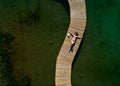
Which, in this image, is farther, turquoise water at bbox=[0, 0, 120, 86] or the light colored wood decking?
turquoise water at bbox=[0, 0, 120, 86]

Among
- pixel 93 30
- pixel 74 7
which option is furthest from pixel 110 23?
pixel 74 7

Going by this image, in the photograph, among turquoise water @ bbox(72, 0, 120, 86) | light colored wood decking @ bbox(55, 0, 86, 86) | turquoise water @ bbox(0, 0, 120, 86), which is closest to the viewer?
light colored wood decking @ bbox(55, 0, 86, 86)

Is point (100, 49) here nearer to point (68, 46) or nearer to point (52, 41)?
point (68, 46)

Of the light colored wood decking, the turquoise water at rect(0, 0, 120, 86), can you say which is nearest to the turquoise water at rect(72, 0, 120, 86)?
the turquoise water at rect(0, 0, 120, 86)

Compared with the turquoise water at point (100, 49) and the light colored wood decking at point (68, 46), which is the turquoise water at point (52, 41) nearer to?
the turquoise water at point (100, 49)

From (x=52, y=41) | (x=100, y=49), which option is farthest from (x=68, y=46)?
(x=100, y=49)

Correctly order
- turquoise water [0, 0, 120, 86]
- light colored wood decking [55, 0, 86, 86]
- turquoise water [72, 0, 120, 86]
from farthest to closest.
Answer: turquoise water [72, 0, 120, 86], turquoise water [0, 0, 120, 86], light colored wood decking [55, 0, 86, 86]

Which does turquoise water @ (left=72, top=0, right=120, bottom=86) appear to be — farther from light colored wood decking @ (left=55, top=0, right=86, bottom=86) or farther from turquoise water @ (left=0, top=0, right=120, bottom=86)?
light colored wood decking @ (left=55, top=0, right=86, bottom=86)
